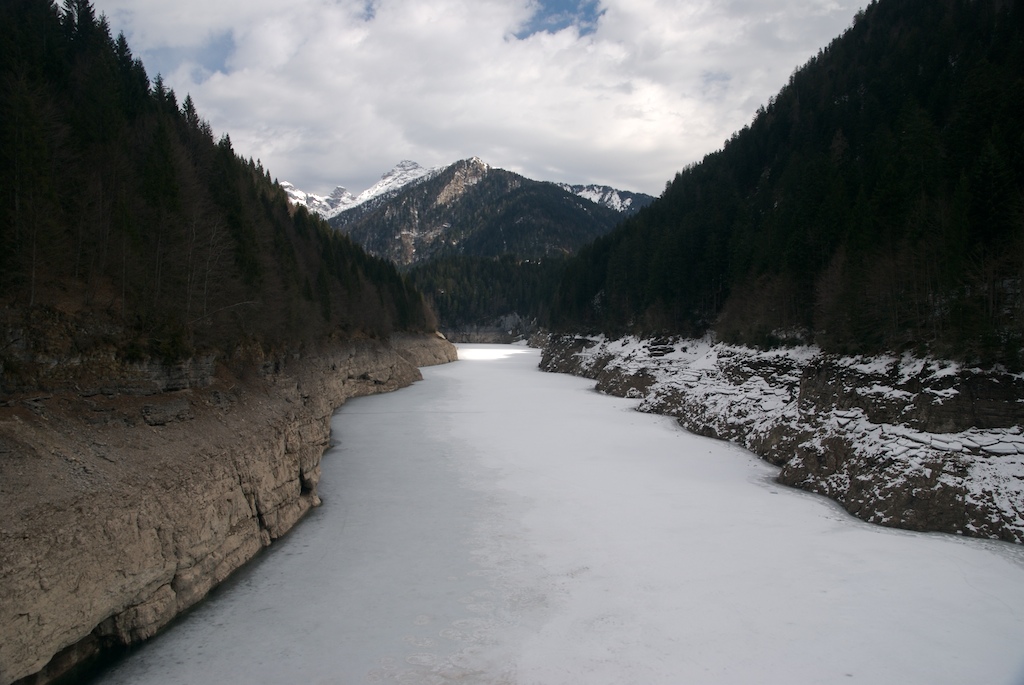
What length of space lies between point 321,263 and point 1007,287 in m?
47.5

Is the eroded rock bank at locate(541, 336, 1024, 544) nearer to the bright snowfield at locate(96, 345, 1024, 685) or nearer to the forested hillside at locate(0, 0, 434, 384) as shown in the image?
the bright snowfield at locate(96, 345, 1024, 685)

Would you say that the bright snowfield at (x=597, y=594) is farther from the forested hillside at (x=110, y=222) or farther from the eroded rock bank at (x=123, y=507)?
the forested hillside at (x=110, y=222)

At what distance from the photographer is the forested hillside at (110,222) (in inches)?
497

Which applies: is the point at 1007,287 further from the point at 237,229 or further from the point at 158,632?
the point at 237,229

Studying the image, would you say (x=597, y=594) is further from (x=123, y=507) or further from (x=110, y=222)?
(x=110, y=222)

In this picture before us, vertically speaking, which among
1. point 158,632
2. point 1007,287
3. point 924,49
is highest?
point 924,49

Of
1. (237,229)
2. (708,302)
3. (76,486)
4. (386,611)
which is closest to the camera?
(76,486)

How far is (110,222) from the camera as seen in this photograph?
1600cm

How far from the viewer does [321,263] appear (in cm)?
5006

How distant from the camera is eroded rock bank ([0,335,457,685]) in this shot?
846 cm

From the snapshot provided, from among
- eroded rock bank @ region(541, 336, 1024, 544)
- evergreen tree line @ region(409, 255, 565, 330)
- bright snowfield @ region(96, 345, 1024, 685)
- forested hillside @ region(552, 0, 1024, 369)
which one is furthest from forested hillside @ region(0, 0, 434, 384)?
evergreen tree line @ region(409, 255, 565, 330)

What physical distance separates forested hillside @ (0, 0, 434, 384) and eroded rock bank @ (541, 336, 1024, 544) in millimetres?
21690

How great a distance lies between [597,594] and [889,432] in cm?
1303

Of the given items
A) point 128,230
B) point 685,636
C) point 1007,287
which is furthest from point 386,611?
point 1007,287
